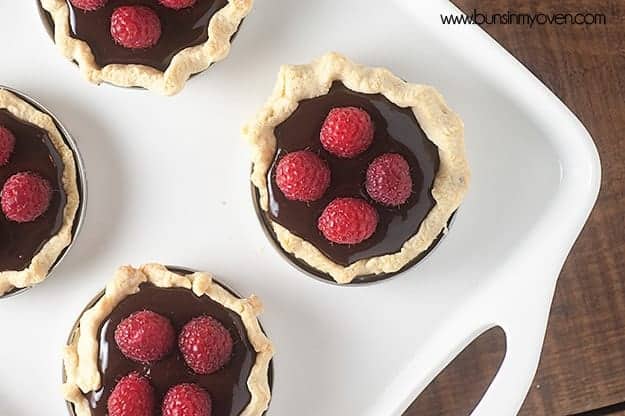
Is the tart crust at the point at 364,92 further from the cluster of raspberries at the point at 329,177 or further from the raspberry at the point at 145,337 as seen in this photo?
the raspberry at the point at 145,337

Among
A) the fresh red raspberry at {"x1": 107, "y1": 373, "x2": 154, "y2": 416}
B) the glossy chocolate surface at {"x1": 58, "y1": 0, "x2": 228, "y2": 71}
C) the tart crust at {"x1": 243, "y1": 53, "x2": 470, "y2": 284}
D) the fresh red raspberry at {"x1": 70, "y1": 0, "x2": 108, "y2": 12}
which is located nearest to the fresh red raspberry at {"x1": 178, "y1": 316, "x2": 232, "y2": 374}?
the fresh red raspberry at {"x1": 107, "y1": 373, "x2": 154, "y2": 416}

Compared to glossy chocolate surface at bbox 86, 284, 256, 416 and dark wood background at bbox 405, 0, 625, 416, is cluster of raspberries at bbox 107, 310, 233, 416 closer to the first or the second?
glossy chocolate surface at bbox 86, 284, 256, 416

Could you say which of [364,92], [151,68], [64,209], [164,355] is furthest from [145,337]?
[364,92]

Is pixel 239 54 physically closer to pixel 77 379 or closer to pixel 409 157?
pixel 409 157

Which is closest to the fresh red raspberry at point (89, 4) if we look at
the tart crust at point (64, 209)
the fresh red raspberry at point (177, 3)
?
the fresh red raspberry at point (177, 3)

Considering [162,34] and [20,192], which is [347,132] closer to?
[162,34]

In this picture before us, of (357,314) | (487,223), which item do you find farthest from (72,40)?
(487,223)

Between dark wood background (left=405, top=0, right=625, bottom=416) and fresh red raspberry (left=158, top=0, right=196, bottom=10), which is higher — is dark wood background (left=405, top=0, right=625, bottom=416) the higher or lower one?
the lower one

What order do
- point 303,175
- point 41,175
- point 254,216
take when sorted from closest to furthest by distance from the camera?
point 303,175, point 41,175, point 254,216
